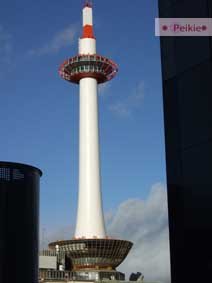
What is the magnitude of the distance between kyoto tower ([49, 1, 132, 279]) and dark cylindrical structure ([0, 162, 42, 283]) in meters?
74.0

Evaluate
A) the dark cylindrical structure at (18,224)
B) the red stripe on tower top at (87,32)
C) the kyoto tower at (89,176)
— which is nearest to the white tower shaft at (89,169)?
the kyoto tower at (89,176)

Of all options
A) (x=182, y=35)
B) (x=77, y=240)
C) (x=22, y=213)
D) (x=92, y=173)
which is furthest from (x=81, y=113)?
(x=182, y=35)

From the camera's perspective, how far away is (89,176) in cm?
15612

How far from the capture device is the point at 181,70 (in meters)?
23.8

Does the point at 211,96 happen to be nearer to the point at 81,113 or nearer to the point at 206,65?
the point at 206,65

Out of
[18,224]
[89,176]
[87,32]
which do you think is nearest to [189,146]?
[18,224]

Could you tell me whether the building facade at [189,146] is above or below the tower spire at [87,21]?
below

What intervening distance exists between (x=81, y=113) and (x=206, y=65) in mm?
139761

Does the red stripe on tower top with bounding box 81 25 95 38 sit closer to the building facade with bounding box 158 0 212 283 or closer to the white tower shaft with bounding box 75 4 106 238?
the white tower shaft with bounding box 75 4 106 238

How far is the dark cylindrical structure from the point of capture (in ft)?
240

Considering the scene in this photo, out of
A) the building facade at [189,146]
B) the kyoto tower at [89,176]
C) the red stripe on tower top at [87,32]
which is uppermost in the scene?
the red stripe on tower top at [87,32]

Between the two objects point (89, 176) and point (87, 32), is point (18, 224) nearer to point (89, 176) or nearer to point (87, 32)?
point (89, 176)

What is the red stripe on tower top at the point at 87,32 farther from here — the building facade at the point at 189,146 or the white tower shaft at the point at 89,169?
the building facade at the point at 189,146

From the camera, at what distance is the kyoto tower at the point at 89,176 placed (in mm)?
150625
